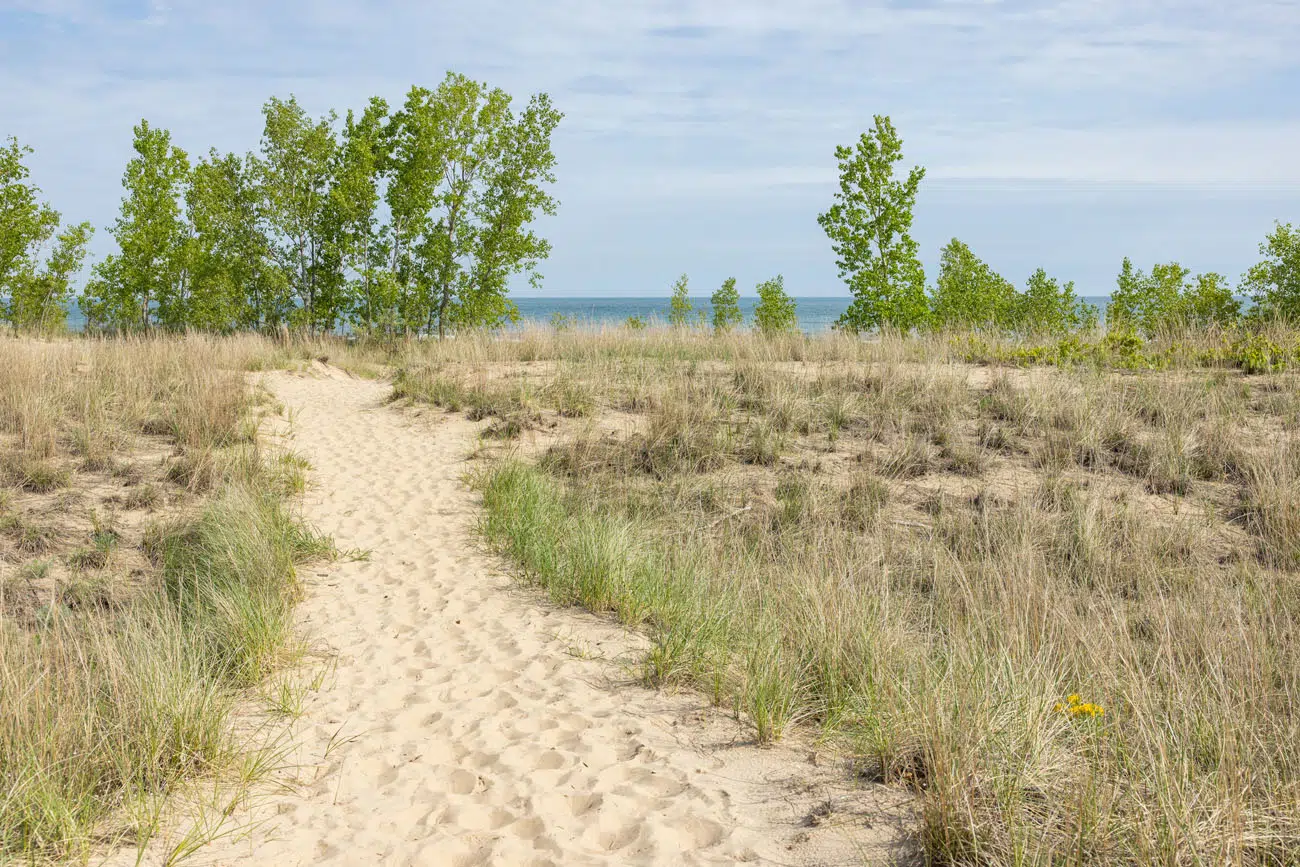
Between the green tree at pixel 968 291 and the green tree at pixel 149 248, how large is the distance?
2996 cm

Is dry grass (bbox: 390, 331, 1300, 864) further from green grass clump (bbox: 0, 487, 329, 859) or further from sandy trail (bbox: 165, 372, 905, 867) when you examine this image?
green grass clump (bbox: 0, 487, 329, 859)

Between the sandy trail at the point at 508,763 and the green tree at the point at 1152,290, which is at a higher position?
the green tree at the point at 1152,290

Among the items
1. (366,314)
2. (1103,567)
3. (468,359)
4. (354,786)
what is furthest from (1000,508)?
(366,314)

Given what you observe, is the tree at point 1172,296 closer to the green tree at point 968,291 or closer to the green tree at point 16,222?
the green tree at point 968,291

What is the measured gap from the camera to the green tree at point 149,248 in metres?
26.1

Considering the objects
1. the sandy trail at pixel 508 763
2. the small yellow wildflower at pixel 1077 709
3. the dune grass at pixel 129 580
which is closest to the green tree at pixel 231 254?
the dune grass at pixel 129 580

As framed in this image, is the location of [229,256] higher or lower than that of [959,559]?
higher

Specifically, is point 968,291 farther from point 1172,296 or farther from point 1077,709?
point 1077,709

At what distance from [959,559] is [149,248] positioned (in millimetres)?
26906

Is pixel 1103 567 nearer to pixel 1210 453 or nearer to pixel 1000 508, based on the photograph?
pixel 1000 508

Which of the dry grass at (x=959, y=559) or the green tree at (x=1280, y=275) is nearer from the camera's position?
the dry grass at (x=959, y=559)

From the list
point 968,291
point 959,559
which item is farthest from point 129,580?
point 968,291

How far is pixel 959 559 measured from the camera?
7.98 m

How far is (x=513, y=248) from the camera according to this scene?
2625 cm
